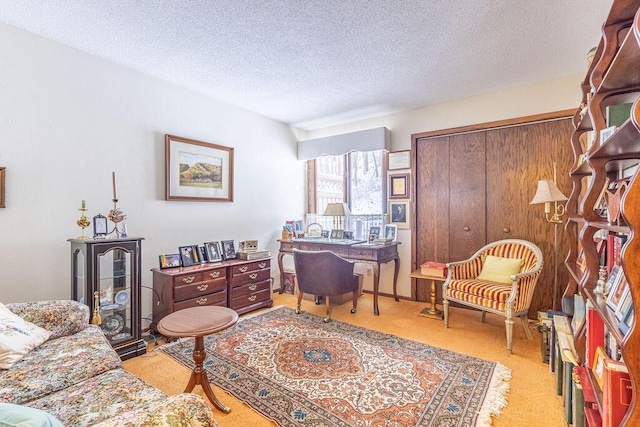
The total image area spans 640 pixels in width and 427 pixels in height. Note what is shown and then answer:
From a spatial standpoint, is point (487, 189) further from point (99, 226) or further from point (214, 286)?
point (99, 226)

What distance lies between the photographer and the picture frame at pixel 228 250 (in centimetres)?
365

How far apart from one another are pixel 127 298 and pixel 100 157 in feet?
4.36

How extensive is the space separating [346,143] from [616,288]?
12.0ft

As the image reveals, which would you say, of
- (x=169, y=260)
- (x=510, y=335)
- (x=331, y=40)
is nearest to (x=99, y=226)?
(x=169, y=260)

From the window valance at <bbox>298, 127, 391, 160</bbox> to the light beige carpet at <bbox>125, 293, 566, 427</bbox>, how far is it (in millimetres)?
2164

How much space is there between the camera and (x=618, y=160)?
4.62 ft

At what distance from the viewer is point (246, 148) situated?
412cm

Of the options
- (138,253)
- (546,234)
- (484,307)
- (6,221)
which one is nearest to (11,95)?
(6,221)

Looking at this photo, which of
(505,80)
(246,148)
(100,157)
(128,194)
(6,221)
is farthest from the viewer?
(246,148)

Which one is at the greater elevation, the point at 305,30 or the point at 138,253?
the point at 305,30

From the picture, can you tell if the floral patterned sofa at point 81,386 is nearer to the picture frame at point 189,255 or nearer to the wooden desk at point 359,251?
the picture frame at point 189,255

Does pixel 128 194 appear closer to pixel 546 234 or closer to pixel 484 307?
pixel 484 307

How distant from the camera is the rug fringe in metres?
1.74

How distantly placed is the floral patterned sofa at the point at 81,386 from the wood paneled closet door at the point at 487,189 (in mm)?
3462
